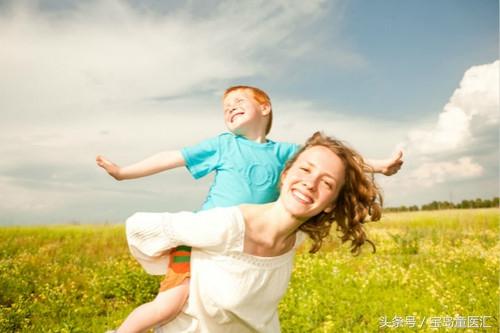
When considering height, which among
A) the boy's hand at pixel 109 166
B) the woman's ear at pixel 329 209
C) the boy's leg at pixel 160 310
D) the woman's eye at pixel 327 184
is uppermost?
the boy's hand at pixel 109 166

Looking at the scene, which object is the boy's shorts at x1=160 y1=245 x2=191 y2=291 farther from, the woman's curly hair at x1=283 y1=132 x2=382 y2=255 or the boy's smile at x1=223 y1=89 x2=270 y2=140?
the boy's smile at x1=223 y1=89 x2=270 y2=140

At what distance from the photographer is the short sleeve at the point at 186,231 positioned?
9.07 ft

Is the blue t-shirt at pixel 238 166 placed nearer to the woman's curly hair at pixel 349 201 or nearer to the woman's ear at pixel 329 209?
the woman's curly hair at pixel 349 201

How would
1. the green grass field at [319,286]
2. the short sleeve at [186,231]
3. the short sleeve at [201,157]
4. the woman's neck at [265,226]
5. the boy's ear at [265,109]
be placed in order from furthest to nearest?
1. the green grass field at [319,286]
2. the boy's ear at [265,109]
3. the short sleeve at [201,157]
4. the woman's neck at [265,226]
5. the short sleeve at [186,231]

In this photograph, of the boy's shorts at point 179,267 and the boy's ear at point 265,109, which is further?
the boy's ear at point 265,109

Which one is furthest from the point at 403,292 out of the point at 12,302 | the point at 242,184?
the point at 12,302

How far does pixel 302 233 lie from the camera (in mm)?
3326

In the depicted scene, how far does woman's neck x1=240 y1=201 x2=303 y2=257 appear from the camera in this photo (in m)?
2.90

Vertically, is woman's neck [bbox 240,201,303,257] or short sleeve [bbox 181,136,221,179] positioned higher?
short sleeve [bbox 181,136,221,179]

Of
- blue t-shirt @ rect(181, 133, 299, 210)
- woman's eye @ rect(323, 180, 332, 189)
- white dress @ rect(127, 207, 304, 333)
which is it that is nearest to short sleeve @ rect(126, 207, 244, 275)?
white dress @ rect(127, 207, 304, 333)

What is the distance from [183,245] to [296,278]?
3.94 metres

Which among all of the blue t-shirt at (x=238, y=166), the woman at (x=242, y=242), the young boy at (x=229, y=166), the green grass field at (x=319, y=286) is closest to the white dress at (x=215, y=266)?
the woman at (x=242, y=242)

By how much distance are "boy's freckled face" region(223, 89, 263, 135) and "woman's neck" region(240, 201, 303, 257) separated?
654 mm

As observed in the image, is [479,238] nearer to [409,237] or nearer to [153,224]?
[409,237]
